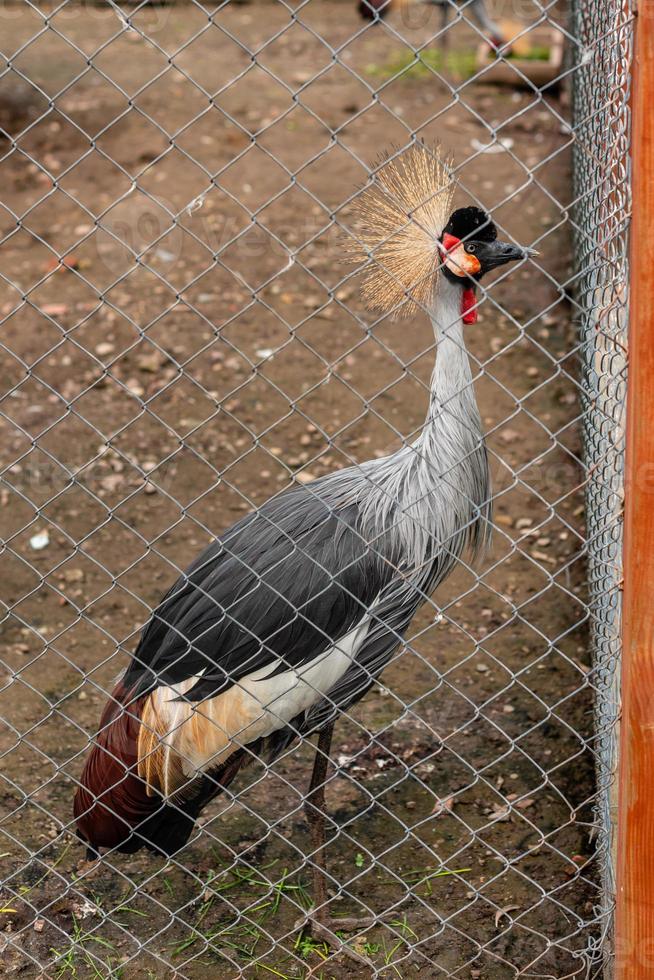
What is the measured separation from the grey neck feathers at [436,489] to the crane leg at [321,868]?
0.45 meters

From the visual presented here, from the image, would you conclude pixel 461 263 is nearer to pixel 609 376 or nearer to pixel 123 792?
pixel 609 376

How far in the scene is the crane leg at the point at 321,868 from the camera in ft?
8.38

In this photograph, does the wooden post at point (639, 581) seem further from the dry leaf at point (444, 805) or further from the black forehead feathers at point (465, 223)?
the dry leaf at point (444, 805)

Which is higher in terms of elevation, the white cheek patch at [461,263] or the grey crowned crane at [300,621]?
the white cheek patch at [461,263]

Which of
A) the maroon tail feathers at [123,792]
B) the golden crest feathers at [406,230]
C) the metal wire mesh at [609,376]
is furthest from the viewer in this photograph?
the maroon tail feathers at [123,792]

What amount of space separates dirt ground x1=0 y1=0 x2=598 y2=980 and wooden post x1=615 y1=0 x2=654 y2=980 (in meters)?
0.14

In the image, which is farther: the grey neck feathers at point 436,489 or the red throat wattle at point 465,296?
the grey neck feathers at point 436,489

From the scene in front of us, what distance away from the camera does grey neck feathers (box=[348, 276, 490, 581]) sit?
2.43m

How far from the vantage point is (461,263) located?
7.68ft

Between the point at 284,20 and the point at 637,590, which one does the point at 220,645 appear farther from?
the point at 284,20

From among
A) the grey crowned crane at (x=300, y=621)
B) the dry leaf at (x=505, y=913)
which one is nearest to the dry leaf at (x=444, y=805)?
the dry leaf at (x=505, y=913)

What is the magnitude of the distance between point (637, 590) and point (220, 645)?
1.07 metres

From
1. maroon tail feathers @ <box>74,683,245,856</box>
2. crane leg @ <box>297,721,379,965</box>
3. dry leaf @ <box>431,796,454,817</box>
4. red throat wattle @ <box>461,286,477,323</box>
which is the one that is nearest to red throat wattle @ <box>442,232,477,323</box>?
red throat wattle @ <box>461,286,477,323</box>

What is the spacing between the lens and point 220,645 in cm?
244
